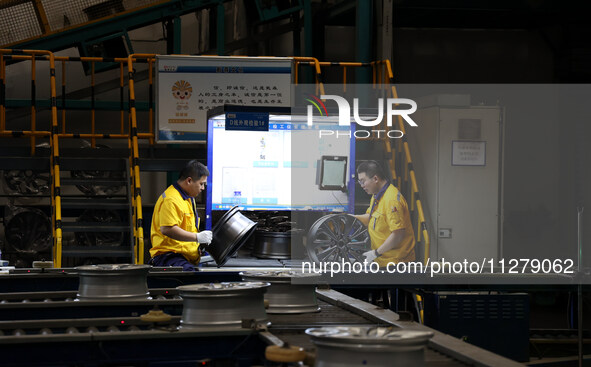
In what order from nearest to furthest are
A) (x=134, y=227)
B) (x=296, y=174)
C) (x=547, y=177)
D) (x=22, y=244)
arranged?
1. (x=296, y=174)
2. (x=134, y=227)
3. (x=22, y=244)
4. (x=547, y=177)

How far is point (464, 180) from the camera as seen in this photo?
1012 centimetres

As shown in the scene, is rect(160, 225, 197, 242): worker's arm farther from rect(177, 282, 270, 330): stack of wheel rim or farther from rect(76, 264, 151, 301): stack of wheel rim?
rect(177, 282, 270, 330): stack of wheel rim

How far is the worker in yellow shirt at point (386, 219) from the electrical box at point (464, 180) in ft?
6.36

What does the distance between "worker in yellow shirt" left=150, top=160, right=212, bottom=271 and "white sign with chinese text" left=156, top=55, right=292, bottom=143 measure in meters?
2.10

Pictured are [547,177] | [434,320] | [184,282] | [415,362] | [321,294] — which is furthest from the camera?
[547,177]

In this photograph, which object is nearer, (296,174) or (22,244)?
(296,174)

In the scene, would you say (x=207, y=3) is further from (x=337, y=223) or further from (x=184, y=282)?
(x=184, y=282)

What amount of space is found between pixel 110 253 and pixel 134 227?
647 millimetres

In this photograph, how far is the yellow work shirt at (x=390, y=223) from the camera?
26.7ft

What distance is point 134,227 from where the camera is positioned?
32.8 feet

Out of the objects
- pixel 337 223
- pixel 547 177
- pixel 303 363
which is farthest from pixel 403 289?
pixel 547 177

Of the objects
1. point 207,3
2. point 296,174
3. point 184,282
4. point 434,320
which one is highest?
point 207,3

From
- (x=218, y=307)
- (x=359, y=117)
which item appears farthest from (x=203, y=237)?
(x=218, y=307)

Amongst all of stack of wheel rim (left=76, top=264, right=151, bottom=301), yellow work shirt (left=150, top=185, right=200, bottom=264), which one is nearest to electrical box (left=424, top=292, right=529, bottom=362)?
yellow work shirt (left=150, top=185, right=200, bottom=264)
